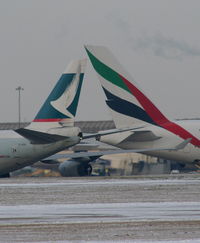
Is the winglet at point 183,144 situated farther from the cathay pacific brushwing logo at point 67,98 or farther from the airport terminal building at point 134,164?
the airport terminal building at point 134,164

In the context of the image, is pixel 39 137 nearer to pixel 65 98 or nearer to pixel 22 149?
pixel 22 149

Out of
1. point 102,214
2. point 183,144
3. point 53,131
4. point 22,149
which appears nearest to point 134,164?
point 53,131

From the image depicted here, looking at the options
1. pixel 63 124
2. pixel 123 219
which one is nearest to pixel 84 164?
pixel 63 124

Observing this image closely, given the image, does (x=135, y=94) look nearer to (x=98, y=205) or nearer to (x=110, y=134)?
(x=110, y=134)

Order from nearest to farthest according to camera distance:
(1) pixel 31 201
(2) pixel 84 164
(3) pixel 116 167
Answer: (1) pixel 31 201 → (2) pixel 84 164 → (3) pixel 116 167

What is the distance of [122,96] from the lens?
1949 inches

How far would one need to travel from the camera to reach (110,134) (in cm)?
4803

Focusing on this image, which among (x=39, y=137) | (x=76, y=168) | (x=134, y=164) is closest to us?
(x=39, y=137)

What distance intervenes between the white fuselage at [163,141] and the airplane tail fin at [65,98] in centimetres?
344

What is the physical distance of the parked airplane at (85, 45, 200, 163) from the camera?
4853cm

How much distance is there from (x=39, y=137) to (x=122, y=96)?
6.70 meters

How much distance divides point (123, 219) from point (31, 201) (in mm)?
7848

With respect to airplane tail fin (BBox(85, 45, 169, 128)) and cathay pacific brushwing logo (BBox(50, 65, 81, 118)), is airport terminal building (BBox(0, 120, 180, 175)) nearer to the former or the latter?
airplane tail fin (BBox(85, 45, 169, 128))

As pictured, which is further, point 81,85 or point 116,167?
point 116,167
